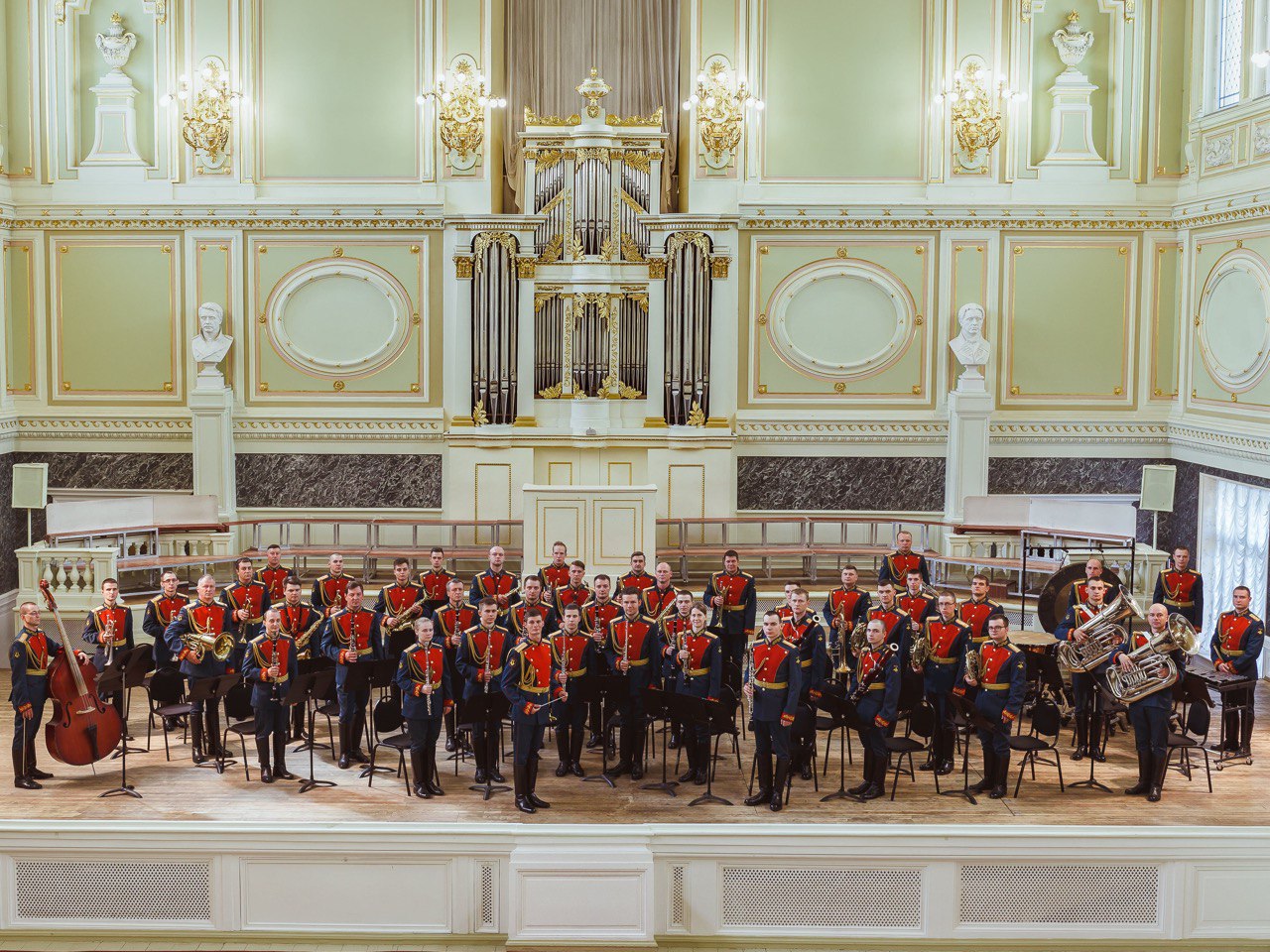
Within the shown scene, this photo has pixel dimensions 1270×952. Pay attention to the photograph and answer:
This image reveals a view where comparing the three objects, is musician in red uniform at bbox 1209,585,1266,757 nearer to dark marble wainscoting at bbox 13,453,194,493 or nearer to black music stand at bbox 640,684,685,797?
black music stand at bbox 640,684,685,797

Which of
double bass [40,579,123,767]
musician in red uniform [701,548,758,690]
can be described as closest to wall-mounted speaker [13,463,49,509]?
double bass [40,579,123,767]

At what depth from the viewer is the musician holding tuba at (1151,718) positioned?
9.90 metres

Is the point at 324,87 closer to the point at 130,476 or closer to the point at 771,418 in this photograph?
the point at 130,476

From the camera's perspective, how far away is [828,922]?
8.32 meters

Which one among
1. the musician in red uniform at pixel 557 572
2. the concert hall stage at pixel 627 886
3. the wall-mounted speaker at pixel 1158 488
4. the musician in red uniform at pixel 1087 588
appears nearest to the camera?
the concert hall stage at pixel 627 886

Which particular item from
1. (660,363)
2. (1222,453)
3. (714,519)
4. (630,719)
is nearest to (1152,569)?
(1222,453)

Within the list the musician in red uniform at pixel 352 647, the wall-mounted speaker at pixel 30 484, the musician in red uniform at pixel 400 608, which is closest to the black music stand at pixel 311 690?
the musician in red uniform at pixel 352 647

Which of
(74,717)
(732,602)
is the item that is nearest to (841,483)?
(732,602)

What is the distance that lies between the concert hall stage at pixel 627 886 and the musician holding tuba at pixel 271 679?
1.83 meters

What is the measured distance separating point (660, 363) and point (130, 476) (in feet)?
21.4

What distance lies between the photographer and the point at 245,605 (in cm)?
1166

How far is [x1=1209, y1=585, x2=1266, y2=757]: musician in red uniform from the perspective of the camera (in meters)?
10.9

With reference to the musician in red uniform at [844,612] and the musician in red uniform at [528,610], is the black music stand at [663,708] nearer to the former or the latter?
the musician in red uniform at [528,610]

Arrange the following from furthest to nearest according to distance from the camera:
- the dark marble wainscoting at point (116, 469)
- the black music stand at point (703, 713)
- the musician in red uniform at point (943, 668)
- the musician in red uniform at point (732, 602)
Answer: the dark marble wainscoting at point (116, 469), the musician in red uniform at point (732, 602), the musician in red uniform at point (943, 668), the black music stand at point (703, 713)
